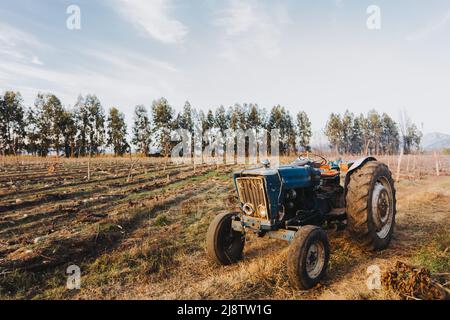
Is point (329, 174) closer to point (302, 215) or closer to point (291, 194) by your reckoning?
point (302, 215)

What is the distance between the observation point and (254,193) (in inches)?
180

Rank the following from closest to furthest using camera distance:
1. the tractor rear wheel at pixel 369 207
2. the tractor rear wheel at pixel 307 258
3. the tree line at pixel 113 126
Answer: the tractor rear wheel at pixel 307 258 → the tractor rear wheel at pixel 369 207 → the tree line at pixel 113 126

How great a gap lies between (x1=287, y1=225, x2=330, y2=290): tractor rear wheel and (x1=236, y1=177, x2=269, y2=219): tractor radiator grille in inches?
29.2

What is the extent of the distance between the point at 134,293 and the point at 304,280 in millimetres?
2381

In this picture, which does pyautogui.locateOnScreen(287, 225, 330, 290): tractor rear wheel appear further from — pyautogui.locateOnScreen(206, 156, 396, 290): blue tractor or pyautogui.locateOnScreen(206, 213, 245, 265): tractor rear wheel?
pyautogui.locateOnScreen(206, 213, 245, 265): tractor rear wheel

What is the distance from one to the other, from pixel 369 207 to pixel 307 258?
165 cm

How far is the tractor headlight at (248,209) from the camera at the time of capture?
183 inches

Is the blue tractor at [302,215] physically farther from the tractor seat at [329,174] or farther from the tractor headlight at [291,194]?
the tractor seat at [329,174]

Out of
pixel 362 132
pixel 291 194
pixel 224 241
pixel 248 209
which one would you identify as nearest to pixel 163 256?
pixel 224 241

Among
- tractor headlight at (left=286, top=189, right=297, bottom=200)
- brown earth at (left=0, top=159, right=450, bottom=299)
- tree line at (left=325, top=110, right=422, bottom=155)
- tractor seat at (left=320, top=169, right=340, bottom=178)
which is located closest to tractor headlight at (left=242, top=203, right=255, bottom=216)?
tractor headlight at (left=286, top=189, right=297, bottom=200)

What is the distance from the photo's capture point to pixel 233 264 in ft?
16.2

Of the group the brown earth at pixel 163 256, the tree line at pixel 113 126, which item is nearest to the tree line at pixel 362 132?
the tree line at pixel 113 126
